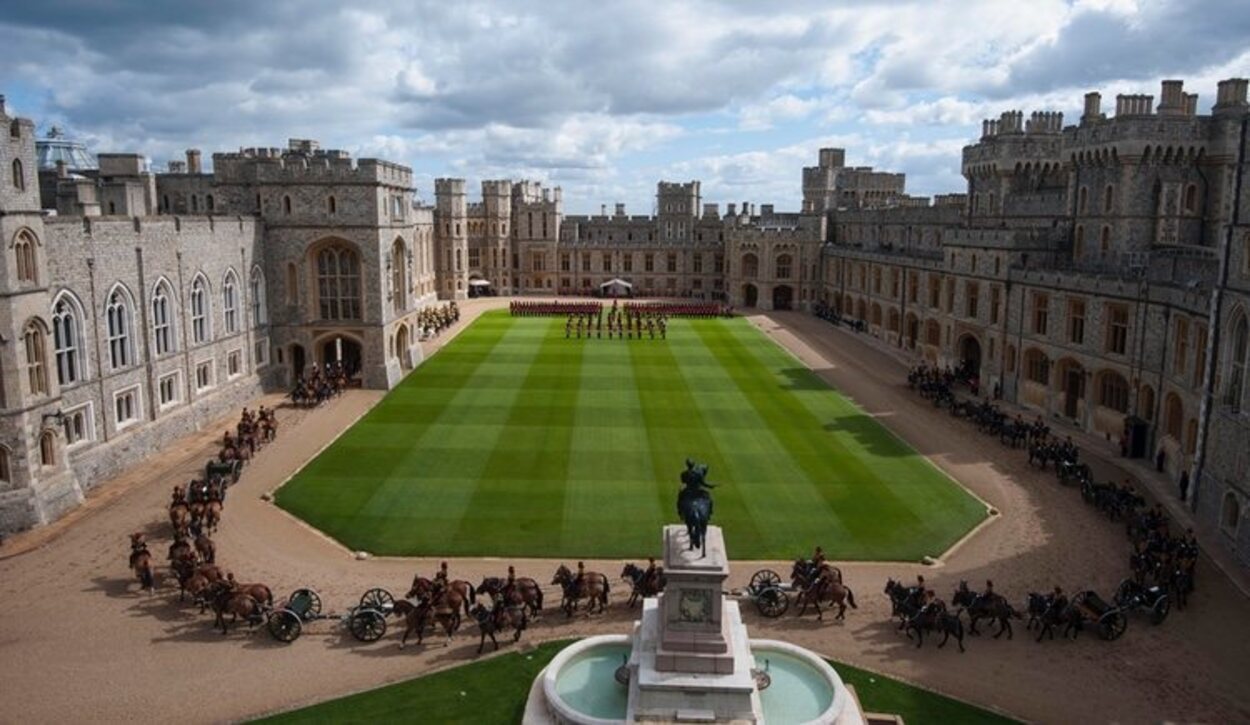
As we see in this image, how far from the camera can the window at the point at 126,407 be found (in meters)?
29.3

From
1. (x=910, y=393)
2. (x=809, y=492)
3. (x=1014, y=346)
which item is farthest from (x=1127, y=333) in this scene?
(x=809, y=492)

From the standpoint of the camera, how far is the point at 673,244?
8650 centimetres

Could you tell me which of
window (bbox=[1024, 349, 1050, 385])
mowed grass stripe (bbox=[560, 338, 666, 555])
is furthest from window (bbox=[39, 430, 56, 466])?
window (bbox=[1024, 349, 1050, 385])

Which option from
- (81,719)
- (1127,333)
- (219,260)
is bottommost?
(81,719)

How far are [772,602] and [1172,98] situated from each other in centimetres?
3340

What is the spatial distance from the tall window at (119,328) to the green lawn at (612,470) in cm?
712

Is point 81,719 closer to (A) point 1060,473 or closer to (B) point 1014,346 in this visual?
(A) point 1060,473

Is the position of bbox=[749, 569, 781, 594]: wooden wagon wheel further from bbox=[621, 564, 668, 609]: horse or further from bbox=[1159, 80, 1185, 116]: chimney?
Answer: bbox=[1159, 80, 1185, 116]: chimney

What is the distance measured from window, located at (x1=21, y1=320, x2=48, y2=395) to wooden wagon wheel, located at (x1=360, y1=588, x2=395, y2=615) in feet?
41.1

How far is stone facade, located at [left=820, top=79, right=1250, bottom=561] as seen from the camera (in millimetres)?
24828

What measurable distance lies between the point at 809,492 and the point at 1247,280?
1247 centimetres

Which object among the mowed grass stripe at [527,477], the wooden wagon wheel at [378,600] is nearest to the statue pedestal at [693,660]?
the wooden wagon wheel at [378,600]

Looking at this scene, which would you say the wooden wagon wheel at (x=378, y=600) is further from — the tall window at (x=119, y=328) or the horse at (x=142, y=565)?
the tall window at (x=119, y=328)

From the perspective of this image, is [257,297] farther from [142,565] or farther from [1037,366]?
[1037,366]
